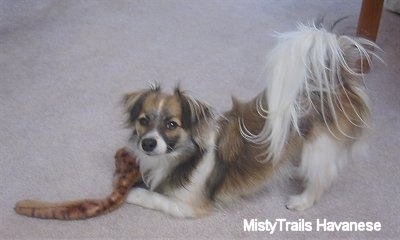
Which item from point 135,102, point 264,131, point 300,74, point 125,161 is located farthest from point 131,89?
point 300,74

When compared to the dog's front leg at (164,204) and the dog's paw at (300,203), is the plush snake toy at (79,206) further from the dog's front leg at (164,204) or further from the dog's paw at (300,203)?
the dog's paw at (300,203)

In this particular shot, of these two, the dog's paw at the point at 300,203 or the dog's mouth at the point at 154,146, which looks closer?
the dog's mouth at the point at 154,146

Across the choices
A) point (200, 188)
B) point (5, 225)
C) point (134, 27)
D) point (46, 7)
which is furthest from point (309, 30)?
point (46, 7)

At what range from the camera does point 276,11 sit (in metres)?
2.78

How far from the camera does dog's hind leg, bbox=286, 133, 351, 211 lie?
147 cm

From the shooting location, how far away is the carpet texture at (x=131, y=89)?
156 centimetres

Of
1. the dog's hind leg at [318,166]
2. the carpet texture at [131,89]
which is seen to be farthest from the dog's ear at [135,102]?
the dog's hind leg at [318,166]

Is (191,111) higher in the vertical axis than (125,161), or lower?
higher

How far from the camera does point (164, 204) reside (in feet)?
5.08

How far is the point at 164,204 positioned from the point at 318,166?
18.5 inches

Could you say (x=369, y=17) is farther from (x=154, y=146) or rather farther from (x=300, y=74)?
(x=154, y=146)

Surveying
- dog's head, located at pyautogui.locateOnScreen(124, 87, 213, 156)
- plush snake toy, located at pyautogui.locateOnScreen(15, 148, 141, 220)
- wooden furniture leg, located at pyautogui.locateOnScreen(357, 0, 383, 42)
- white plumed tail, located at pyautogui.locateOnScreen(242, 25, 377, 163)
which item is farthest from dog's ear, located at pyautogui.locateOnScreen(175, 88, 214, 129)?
wooden furniture leg, located at pyautogui.locateOnScreen(357, 0, 383, 42)

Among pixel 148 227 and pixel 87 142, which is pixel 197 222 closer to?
pixel 148 227

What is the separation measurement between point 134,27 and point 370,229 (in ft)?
5.24
